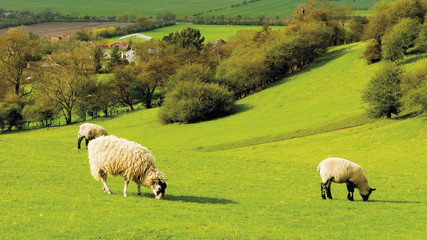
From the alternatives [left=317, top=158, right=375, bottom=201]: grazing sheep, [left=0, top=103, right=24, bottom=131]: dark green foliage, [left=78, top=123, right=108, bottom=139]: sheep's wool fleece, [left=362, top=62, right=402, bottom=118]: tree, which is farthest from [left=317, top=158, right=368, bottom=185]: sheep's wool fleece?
[left=0, top=103, right=24, bottom=131]: dark green foliage

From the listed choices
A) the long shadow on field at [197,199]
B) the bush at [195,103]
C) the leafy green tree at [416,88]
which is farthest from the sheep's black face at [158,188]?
the bush at [195,103]

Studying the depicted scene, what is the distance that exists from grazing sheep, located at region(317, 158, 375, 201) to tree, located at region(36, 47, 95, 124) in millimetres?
70473

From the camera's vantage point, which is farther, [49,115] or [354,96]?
[49,115]

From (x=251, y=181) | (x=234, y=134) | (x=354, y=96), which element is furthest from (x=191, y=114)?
(x=251, y=181)

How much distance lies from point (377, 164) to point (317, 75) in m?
49.2

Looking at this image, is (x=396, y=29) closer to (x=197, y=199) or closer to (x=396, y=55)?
(x=396, y=55)

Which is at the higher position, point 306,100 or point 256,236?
point 256,236

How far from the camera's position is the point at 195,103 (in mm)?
73250

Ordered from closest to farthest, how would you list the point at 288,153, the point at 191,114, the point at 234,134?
the point at 288,153
the point at 234,134
the point at 191,114

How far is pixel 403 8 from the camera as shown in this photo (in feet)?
260

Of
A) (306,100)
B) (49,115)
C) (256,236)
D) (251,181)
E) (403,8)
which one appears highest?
(403,8)

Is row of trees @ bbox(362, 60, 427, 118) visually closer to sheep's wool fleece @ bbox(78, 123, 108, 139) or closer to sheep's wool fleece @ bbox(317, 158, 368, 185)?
sheep's wool fleece @ bbox(317, 158, 368, 185)

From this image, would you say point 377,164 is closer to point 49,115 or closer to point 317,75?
point 317,75

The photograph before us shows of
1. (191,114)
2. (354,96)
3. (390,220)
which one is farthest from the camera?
(191,114)
